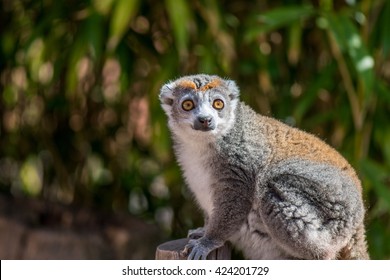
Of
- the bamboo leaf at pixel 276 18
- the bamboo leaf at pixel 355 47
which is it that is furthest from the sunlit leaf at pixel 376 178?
the bamboo leaf at pixel 276 18

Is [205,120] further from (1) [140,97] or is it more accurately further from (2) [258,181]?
(1) [140,97]

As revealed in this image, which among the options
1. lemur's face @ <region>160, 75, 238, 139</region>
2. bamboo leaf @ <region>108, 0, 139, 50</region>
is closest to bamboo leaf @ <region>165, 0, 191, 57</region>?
bamboo leaf @ <region>108, 0, 139, 50</region>

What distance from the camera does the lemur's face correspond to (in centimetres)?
353

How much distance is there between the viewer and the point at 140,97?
6.36 m

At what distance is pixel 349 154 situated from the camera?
17.3 ft

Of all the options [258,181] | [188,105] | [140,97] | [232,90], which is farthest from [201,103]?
[140,97]

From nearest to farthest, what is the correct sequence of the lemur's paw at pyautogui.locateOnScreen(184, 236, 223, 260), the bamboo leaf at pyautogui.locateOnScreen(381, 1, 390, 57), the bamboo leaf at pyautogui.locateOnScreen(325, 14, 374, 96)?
the lemur's paw at pyautogui.locateOnScreen(184, 236, 223, 260)
the bamboo leaf at pyautogui.locateOnScreen(325, 14, 374, 96)
the bamboo leaf at pyautogui.locateOnScreen(381, 1, 390, 57)

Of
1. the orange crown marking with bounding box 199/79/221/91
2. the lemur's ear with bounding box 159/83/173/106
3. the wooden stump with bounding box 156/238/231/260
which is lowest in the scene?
the wooden stump with bounding box 156/238/231/260

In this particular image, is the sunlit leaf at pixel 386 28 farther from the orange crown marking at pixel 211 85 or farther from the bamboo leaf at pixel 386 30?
the orange crown marking at pixel 211 85

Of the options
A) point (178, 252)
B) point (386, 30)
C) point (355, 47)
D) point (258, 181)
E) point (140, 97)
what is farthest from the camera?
point (140, 97)

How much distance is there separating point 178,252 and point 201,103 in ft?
2.02

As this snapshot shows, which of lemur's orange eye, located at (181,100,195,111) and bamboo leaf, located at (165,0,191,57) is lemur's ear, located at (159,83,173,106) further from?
bamboo leaf, located at (165,0,191,57)

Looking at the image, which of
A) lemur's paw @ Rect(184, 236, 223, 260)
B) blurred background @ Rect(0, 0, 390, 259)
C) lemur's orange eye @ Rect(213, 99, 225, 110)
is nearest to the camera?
lemur's paw @ Rect(184, 236, 223, 260)

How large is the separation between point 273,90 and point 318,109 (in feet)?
1.35
